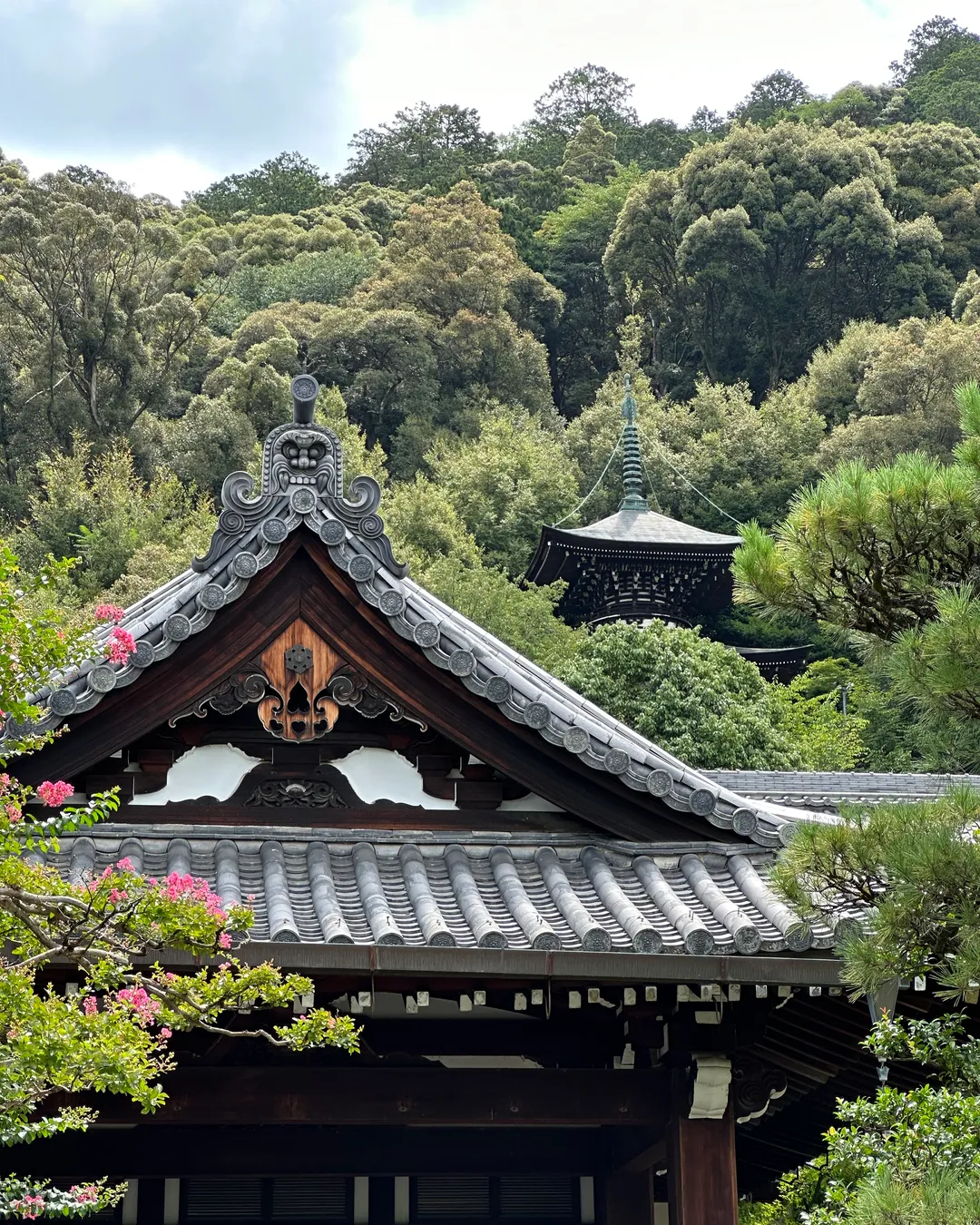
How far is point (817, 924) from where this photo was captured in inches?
260

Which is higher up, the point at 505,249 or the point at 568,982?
the point at 505,249

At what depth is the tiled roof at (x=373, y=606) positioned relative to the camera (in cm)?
738

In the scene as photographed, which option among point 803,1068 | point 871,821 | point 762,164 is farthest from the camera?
point 762,164

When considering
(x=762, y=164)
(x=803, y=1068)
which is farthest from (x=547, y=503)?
(x=803, y=1068)

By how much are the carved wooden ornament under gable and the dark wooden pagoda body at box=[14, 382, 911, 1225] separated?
10 millimetres

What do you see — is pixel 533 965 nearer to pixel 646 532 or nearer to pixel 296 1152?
pixel 296 1152

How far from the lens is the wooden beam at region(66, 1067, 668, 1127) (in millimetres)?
7141

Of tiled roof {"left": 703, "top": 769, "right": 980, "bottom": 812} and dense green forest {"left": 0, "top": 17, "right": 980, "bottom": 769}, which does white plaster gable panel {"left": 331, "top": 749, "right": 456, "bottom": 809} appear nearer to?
tiled roof {"left": 703, "top": 769, "right": 980, "bottom": 812}

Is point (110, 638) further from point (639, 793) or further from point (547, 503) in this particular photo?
point (547, 503)

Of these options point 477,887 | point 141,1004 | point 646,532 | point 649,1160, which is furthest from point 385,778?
point 646,532

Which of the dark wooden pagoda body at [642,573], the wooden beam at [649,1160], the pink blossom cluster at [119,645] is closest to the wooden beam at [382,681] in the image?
the wooden beam at [649,1160]

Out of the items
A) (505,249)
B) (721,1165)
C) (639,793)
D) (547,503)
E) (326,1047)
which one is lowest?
(721,1165)

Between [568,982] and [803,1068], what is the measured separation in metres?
1.69

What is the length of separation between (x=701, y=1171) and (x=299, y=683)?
8.77ft
